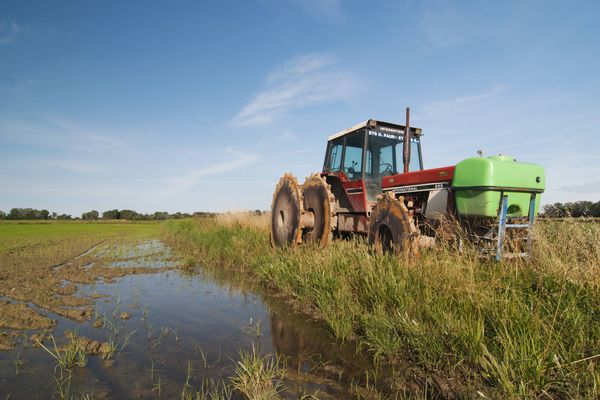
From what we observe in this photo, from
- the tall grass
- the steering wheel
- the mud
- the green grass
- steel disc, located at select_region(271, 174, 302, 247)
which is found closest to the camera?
the tall grass

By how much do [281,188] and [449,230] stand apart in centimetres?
459

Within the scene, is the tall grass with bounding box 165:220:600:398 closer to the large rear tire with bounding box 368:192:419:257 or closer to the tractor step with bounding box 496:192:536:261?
the tractor step with bounding box 496:192:536:261

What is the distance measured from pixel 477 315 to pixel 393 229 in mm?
2034

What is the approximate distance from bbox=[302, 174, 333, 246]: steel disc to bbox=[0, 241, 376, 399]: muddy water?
185cm

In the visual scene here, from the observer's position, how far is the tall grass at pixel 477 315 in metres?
2.15

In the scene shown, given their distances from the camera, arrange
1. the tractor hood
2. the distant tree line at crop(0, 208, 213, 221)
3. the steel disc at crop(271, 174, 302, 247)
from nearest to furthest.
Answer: the tractor hood → the steel disc at crop(271, 174, 302, 247) → the distant tree line at crop(0, 208, 213, 221)

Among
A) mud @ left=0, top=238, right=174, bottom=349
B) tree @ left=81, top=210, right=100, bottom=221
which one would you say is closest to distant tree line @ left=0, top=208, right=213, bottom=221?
tree @ left=81, top=210, right=100, bottom=221

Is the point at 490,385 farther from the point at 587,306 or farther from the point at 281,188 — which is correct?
the point at 281,188

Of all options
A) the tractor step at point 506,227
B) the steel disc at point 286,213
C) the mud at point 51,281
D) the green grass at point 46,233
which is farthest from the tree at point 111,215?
the tractor step at point 506,227

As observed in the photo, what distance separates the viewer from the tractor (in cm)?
419

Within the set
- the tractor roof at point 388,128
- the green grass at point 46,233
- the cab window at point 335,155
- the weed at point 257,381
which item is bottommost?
the weed at point 257,381

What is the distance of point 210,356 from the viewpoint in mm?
3037

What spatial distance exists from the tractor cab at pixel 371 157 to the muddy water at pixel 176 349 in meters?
2.78

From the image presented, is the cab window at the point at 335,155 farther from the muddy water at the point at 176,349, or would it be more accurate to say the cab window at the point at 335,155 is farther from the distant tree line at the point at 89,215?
Answer: the distant tree line at the point at 89,215
